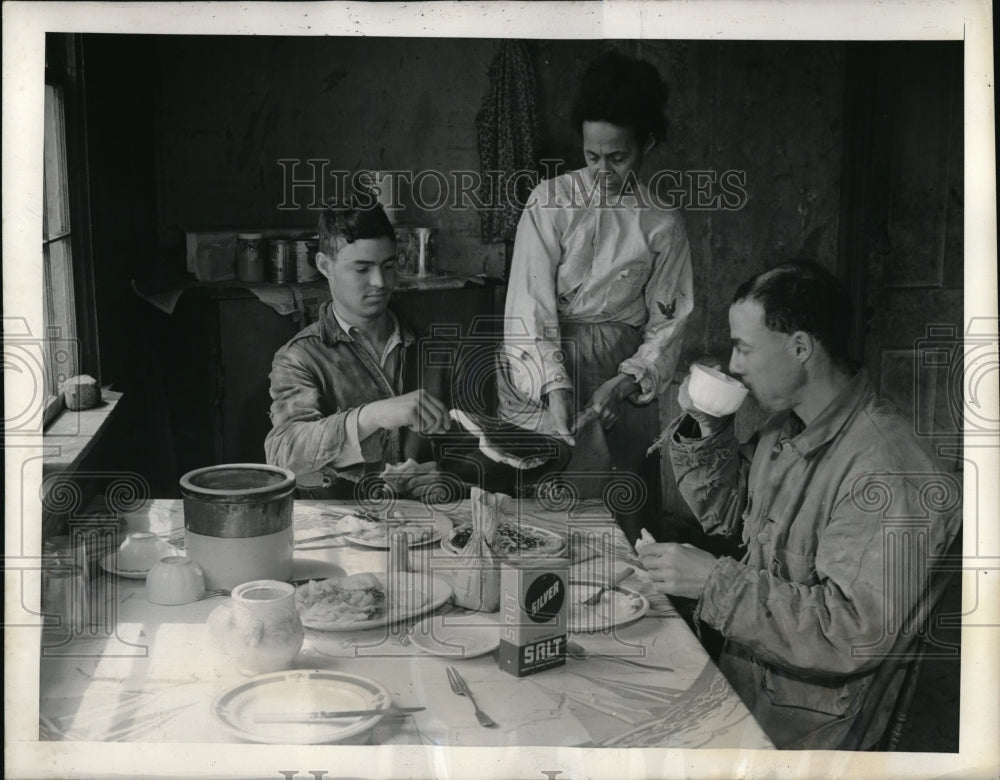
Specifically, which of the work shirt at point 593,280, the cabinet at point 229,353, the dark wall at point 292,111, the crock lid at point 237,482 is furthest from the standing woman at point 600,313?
the crock lid at point 237,482

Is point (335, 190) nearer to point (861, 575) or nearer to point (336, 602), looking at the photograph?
point (336, 602)

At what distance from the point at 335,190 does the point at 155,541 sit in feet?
2.65

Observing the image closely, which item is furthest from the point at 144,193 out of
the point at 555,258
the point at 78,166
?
the point at 555,258

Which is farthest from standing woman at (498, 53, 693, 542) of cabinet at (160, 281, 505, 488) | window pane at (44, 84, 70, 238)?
window pane at (44, 84, 70, 238)

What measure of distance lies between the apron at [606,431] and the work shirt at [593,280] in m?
0.02

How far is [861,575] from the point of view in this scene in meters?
2.19

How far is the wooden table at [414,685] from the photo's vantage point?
6.40ft

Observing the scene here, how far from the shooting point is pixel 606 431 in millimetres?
2266

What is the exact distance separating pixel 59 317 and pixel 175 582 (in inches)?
23.1

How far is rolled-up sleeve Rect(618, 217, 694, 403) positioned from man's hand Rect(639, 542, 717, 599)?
1.08 ft

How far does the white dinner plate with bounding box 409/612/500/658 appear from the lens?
203 centimetres

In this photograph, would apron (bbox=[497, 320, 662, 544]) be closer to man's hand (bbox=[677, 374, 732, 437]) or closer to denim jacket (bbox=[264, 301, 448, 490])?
man's hand (bbox=[677, 374, 732, 437])

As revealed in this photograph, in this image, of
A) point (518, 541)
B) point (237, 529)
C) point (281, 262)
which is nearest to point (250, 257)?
point (281, 262)

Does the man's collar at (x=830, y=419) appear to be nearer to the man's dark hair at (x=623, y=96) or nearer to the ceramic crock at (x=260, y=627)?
the man's dark hair at (x=623, y=96)
